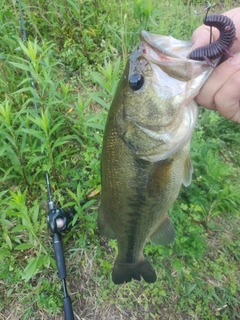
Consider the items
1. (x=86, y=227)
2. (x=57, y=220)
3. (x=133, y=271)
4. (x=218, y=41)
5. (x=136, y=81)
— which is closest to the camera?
(x=218, y=41)

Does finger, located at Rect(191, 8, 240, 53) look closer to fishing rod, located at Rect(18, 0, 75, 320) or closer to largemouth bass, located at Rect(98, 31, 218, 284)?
largemouth bass, located at Rect(98, 31, 218, 284)

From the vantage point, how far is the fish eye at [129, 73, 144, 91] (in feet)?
4.84

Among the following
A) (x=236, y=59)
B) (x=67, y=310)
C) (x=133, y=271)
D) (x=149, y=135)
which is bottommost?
(x=67, y=310)

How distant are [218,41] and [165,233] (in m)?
1.31

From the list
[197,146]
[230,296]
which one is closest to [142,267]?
[230,296]

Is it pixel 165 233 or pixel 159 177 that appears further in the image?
pixel 165 233

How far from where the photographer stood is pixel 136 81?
149 centimetres

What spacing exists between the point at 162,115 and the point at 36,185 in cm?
178

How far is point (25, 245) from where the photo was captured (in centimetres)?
256

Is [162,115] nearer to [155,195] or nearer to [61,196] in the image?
[155,195]

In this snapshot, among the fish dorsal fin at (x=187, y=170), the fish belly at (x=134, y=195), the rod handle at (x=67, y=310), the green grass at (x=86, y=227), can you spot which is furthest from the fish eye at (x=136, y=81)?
the rod handle at (x=67, y=310)

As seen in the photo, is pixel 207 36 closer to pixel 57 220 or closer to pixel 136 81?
pixel 136 81

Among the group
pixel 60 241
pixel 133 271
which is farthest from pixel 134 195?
pixel 60 241

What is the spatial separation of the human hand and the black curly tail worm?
0.12 metres
